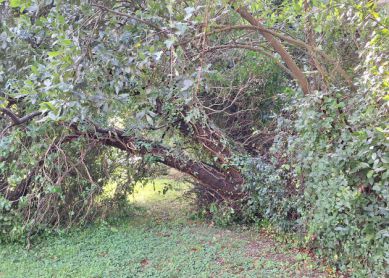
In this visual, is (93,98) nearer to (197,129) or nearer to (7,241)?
(197,129)

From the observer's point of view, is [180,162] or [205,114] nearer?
[205,114]

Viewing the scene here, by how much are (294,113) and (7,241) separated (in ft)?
15.1

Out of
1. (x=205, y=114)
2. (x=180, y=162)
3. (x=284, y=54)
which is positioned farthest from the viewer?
(x=180, y=162)

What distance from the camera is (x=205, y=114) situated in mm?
4801

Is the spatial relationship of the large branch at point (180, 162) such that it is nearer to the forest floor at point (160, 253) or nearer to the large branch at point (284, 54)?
the forest floor at point (160, 253)

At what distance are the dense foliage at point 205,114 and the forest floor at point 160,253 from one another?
0.29 m

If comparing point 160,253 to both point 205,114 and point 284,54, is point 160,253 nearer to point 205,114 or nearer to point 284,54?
point 205,114

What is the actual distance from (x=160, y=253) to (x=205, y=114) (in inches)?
76.0

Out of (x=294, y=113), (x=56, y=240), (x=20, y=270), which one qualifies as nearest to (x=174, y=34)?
(x=294, y=113)

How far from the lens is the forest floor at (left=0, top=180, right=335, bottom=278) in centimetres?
428

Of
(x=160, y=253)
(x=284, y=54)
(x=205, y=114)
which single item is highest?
(x=284, y=54)

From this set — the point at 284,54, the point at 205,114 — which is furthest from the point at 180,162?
the point at 284,54

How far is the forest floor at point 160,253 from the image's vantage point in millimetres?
4281

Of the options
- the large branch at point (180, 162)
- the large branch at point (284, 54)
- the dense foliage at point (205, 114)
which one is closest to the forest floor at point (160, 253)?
the dense foliage at point (205, 114)
